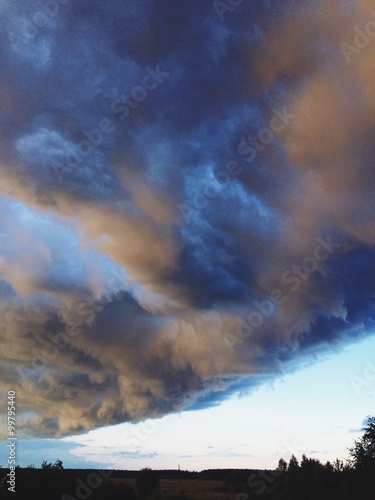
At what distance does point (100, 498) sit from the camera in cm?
4334

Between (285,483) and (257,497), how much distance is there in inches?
245

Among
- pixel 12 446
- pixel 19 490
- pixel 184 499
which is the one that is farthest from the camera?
pixel 184 499

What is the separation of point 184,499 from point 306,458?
1593 cm

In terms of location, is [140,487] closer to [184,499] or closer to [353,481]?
[184,499]

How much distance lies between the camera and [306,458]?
2493 inches

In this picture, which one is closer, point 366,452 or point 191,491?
point 366,452

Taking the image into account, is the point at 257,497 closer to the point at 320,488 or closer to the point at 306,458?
the point at 306,458

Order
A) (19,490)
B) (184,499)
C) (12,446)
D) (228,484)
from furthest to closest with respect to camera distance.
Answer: (228,484) < (184,499) < (19,490) < (12,446)

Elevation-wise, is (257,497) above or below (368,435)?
below

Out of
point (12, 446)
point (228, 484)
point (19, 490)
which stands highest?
point (12, 446)

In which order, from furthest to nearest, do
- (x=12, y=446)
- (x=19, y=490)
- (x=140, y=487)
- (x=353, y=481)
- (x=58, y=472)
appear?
(x=140, y=487) < (x=353, y=481) < (x=58, y=472) < (x=19, y=490) < (x=12, y=446)

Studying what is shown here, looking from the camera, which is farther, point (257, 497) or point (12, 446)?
point (257, 497)

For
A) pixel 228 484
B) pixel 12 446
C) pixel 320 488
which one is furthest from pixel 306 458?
pixel 228 484

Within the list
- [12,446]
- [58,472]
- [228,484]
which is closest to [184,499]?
[58,472]
